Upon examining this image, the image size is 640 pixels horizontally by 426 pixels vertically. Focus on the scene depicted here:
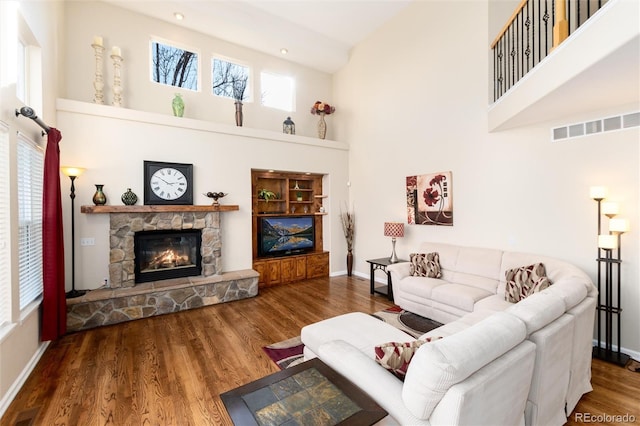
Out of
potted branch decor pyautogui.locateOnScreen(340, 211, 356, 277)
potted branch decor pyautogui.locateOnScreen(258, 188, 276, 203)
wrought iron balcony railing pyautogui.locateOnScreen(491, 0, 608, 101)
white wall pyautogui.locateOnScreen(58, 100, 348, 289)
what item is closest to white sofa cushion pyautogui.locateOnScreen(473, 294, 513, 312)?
wrought iron balcony railing pyautogui.locateOnScreen(491, 0, 608, 101)

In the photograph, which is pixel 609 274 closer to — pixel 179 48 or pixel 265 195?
pixel 265 195

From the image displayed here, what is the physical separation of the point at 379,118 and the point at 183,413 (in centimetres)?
561

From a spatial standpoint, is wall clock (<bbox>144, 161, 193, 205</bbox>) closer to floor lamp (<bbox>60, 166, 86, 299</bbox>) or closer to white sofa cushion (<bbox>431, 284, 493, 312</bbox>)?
floor lamp (<bbox>60, 166, 86, 299</bbox>)

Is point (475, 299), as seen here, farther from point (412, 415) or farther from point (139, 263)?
point (139, 263)

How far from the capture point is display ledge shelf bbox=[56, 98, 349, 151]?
399 cm

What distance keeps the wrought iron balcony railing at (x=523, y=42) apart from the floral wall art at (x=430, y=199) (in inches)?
56.9

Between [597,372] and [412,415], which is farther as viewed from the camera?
[597,372]

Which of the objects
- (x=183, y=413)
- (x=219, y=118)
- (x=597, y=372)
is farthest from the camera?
(x=219, y=118)

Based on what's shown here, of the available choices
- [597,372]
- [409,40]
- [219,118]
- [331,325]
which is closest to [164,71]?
[219,118]

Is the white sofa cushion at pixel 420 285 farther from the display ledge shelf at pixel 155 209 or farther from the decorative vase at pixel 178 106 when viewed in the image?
the decorative vase at pixel 178 106

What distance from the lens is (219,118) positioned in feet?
18.5

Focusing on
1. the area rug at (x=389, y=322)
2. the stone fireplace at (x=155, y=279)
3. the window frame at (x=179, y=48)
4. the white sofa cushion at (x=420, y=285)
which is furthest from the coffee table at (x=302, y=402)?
the window frame at (x=179, y=48)

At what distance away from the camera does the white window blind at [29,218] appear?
106 inches

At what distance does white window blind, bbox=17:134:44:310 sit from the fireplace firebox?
4.25ft
